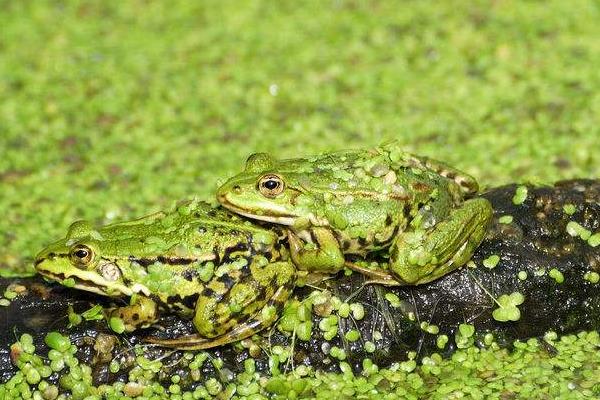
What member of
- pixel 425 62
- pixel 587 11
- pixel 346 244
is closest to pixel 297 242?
pixel 346 244

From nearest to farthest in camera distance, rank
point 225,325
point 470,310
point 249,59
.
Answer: point 225,325 → point 470,310 → point 249,59

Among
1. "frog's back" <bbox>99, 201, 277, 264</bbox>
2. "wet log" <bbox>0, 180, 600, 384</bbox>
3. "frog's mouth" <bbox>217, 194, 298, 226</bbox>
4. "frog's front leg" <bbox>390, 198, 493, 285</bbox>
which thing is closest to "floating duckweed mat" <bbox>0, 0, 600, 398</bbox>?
"wet log" <bbox>0, 180, 600, 384</bbox>

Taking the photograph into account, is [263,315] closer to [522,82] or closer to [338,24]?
[522,82]

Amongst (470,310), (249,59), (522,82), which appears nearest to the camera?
(470,310)

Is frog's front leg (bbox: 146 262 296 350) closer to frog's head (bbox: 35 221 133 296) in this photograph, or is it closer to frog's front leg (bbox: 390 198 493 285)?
frog's head (bbox: 35 221 133 296)

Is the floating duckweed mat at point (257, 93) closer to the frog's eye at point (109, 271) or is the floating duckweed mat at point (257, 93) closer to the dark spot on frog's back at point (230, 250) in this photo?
the frog's eye at point (109, 271)

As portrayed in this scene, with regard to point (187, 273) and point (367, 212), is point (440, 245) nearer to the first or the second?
point (367, 212)

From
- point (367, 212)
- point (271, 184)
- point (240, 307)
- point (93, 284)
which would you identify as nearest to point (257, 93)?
point (271, 184)

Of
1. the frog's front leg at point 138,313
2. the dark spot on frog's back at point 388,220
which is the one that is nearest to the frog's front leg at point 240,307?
the frog's front leg at point 138,313
